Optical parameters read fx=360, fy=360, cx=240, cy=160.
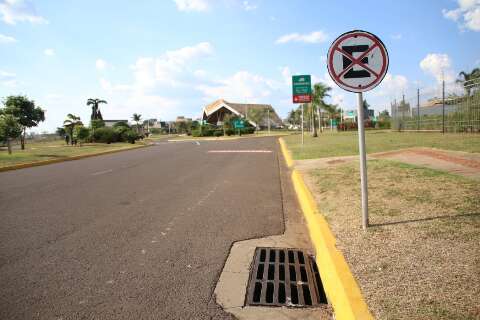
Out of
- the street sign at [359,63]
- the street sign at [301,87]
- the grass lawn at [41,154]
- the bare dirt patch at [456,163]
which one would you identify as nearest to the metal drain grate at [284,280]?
the street sign at [359,63]

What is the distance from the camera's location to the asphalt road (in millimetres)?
3023

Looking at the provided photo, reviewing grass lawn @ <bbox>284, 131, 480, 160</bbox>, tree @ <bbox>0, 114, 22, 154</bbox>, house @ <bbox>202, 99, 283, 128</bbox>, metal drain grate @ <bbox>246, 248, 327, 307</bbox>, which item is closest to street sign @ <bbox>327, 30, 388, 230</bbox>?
metal drain grate @ <bbox>246, 248, 327, 307</bbox>

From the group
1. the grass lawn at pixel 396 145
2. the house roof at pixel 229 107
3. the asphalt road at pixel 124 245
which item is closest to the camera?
the asphalt road at pixel 124 245

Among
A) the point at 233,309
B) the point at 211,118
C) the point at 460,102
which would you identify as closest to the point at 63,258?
the point at 233,309

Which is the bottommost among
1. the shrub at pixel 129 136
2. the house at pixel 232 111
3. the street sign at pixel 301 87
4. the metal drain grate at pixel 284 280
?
the metal drain grate at pixel 284 280

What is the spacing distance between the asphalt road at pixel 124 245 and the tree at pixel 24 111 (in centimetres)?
3376

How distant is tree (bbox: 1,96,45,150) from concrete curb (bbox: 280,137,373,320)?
3915cm

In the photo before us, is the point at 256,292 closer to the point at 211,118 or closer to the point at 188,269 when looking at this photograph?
the point at 188,269

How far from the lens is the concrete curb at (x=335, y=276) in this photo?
2.60 meters

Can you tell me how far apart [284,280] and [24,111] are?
44376mm

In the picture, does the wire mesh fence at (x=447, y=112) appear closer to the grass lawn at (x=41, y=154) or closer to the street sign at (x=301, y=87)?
the street sign at (x=301, y=87)

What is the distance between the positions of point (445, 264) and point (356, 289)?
0.92 m

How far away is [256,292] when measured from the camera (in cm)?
333

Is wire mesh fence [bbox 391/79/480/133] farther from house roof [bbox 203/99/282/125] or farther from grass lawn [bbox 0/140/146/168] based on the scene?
house roof [bbox 203/99/282/125]
